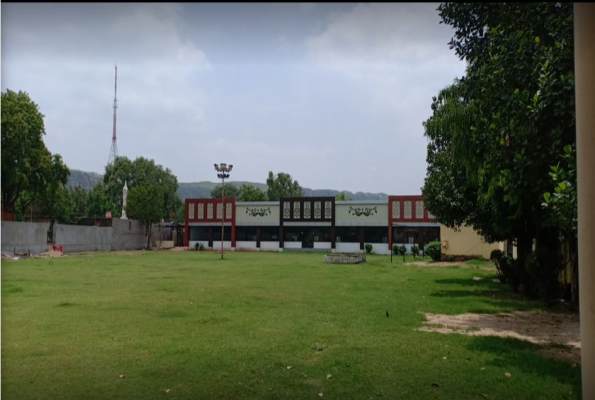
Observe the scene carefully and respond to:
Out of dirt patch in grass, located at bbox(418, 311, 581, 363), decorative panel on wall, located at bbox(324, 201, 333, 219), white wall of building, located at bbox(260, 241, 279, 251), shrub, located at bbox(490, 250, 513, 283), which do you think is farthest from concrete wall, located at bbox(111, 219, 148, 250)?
Answer: dirt patch in grass, located at bbox(418, 311, 581, 363)

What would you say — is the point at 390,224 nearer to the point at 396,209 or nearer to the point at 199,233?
the point at 396,209

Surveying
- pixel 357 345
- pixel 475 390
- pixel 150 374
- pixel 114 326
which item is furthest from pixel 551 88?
pixel 114 326

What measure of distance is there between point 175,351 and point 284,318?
2.98 m

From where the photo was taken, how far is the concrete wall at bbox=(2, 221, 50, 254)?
31038mm

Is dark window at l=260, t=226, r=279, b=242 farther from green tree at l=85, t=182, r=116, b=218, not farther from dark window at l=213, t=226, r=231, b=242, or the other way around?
green tree at l=85, t=182, r=116, b=218

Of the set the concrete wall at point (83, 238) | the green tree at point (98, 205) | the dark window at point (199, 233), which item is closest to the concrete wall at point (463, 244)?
the dark window at point (199, 233)

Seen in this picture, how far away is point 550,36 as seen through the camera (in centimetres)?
691

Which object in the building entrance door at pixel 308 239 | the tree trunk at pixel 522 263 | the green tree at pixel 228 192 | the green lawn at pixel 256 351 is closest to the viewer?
the green lawn at pixel 256 351

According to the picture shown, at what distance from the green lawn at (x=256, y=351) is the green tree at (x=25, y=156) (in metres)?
20.8

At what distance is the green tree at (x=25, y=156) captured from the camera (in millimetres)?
28938

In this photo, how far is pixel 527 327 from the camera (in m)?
9.06

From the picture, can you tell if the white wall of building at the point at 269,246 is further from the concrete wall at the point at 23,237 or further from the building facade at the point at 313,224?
the concrete wall at the point at 23,237

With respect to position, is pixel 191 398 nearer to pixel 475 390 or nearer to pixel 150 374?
pixel 150 374

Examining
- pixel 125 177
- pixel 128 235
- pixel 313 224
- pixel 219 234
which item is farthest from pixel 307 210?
pixel 125 177
